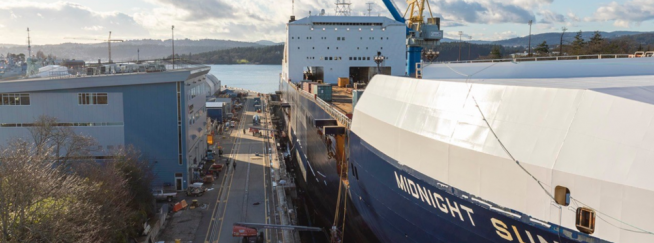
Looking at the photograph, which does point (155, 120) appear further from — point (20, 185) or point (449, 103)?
point (449, 103)

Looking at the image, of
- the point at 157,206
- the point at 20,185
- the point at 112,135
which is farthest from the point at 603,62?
the point at 112,135

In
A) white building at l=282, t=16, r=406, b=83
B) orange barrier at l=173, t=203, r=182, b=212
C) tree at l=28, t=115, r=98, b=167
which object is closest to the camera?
tree at l=28, t=115, r=98, b=167

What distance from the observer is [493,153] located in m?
5.70

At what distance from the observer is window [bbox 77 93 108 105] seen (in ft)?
68.3

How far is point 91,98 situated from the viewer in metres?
20.9

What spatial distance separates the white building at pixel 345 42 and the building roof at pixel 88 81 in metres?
10.5

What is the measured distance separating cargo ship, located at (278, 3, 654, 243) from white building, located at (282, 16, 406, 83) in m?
18.1

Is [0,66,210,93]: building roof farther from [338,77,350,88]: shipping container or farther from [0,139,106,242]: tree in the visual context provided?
[0,139,106,242]: tree

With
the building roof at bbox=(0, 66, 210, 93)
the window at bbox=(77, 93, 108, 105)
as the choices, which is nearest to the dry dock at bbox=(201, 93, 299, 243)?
the building roof at bbox=(0, 66, 210, 93)

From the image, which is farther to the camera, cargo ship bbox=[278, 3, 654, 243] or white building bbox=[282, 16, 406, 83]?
white building bbox=[282, 16, 406, 83]

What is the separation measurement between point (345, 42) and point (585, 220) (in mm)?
25843

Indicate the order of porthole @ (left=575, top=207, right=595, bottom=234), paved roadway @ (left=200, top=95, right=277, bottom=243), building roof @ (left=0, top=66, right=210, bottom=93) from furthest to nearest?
building roof @ (left=0, top=66, right=210, bottom=93), paved roadway @ (left=200, top=95, right=277, bottom=243), porthole @ (left=575, top=207, right=595, bottom=234)

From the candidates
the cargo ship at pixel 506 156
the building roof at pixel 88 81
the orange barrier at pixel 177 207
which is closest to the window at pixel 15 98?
the building roof at pixel 88 81

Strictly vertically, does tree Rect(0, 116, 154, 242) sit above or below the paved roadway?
above
